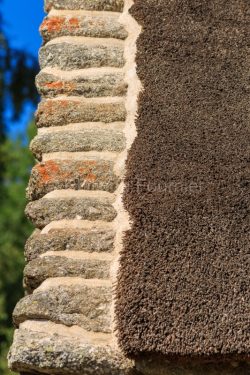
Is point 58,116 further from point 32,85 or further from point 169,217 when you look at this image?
point 32,85

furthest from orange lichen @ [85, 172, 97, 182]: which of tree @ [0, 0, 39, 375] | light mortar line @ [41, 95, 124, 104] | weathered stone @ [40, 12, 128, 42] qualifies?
tree @ [0, 0, 39, 375]

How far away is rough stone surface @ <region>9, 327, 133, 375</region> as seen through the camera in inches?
84.2

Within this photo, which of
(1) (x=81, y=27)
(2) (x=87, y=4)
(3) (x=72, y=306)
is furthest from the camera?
(2) (x=87, y=4)

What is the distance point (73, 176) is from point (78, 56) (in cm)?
55

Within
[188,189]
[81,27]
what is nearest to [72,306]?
[188,189]

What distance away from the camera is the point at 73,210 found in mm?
2467

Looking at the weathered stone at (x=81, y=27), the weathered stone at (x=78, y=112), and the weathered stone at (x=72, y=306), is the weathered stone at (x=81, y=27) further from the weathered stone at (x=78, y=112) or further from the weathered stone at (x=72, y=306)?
the weathered stone at (x=72, y=306)

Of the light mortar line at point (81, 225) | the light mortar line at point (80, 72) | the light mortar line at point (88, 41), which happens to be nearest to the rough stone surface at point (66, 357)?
the light mortar line at point (81, 225)

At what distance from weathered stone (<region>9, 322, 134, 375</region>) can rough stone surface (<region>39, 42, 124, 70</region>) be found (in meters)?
1.08

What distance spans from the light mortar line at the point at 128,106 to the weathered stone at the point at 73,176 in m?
0.05

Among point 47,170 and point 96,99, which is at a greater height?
point 96,99

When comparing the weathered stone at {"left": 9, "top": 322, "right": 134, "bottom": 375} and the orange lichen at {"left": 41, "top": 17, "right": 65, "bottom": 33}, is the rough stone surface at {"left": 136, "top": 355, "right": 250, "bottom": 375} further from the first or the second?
the orange lichen at {"left": 41, "top": 17, "right": 65, "bottom": 33}

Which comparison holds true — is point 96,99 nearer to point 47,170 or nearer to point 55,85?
point 55,85

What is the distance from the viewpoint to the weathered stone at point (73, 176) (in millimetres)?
2529
